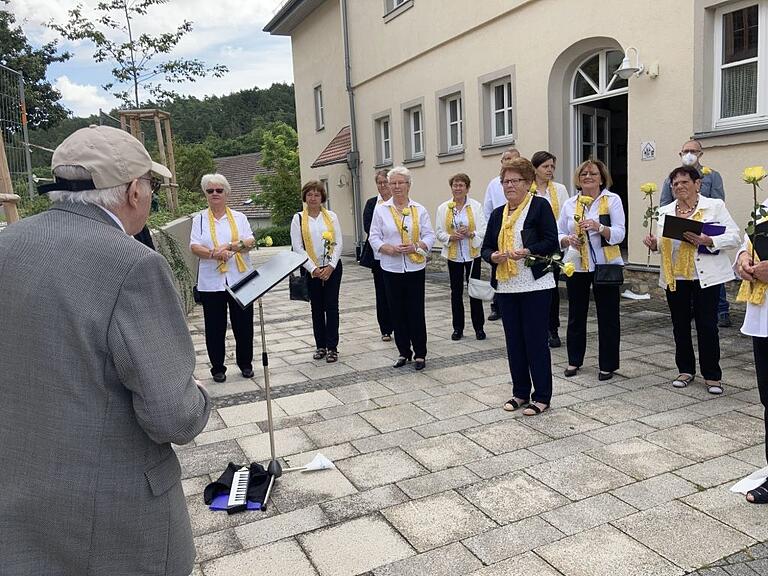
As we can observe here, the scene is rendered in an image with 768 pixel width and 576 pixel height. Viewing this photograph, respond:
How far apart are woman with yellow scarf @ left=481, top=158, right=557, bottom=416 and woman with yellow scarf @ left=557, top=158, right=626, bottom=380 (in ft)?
3.15

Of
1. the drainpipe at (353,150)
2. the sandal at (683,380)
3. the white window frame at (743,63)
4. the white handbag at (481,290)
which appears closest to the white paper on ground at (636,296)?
the white window frame at (743,63)

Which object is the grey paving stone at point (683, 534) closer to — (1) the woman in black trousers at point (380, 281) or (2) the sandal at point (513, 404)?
(2) the sandal at point (513, 404)

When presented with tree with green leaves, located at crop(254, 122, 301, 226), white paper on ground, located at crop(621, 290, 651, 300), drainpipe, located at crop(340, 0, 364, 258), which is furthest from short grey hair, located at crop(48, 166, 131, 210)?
tree with green leaves, located at crop(254, 122, 301, 226)

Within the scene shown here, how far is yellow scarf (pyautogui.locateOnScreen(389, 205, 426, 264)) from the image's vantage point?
6.37 m

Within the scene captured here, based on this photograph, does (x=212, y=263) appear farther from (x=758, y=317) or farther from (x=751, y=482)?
(x=751, y=482)

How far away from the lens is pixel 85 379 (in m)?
1.60

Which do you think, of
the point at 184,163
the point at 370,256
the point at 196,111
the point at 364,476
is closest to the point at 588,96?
the point at 370,256

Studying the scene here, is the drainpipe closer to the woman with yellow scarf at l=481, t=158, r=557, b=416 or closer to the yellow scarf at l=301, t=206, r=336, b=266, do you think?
the yellow scarf at l=301, t=206, r=336, b=266

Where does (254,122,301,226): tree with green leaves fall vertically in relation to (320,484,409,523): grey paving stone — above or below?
above

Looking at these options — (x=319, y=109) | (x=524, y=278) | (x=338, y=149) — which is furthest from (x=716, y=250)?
(x=319, y=109)

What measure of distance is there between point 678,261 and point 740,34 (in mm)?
4171

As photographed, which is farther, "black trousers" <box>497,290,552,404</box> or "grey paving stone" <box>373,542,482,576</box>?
"black trousers" <box>497,290,552,404</box>

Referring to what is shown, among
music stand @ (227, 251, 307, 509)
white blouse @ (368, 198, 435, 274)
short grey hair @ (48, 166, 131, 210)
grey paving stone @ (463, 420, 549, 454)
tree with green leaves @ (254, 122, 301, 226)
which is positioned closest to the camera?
short grey hair @ (48, 166, 131, 210)

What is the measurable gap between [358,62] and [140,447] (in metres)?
16.9
